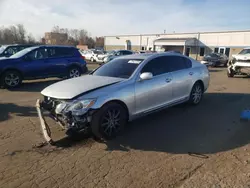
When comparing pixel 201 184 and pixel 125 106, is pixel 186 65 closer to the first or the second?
pixel 125 106

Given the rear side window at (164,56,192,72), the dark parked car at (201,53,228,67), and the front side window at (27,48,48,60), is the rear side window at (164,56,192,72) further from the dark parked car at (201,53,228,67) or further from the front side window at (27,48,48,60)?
the dark parked car at (201,53,228,67)

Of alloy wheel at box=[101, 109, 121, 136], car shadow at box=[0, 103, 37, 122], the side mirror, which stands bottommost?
car shadow at box=[0, 103, 37, 122]

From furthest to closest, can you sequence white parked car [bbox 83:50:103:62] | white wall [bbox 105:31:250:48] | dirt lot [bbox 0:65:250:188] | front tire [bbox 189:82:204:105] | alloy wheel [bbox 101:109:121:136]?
white wall [bbox 105:31:250:48] < white parked car [bbox 83:50:103:62] < front tire [bbox 189:82:204:105] < alloy wheel [bbox 101:109:121:136] < dirt lot [bbox 0:65:250:188]

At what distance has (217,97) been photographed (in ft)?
24.8

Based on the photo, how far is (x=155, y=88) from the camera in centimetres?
474

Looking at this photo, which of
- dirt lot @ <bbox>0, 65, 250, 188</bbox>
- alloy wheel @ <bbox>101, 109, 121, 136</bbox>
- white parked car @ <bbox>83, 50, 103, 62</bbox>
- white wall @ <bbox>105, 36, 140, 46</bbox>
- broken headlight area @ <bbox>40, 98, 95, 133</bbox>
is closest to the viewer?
dirt lot @ <bbox>0, 65, 250, 188</bbox>

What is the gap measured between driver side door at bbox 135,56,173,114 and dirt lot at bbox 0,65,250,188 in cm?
46

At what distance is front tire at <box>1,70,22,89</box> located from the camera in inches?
340

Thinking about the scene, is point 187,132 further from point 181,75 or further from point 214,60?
point 214,60

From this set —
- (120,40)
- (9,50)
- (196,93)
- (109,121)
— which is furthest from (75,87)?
(120,40)

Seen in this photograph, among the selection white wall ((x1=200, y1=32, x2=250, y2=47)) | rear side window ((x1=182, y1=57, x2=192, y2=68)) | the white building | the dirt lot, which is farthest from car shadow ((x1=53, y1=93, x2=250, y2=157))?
the white building

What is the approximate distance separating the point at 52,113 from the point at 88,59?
76.8 feet

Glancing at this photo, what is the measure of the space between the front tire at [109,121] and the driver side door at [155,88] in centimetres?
47

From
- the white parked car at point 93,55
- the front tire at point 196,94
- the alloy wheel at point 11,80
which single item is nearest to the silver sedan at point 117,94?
the front tire at point 196,94
